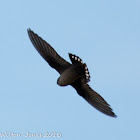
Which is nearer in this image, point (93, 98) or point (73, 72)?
point (73, 72)

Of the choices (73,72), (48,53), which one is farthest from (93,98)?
(48,53)

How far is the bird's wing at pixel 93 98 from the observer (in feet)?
36.3

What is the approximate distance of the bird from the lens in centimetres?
1098

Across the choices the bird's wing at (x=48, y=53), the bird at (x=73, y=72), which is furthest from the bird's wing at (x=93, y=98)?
the bird's wing at (x=48, y=53)

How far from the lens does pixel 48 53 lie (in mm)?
11734

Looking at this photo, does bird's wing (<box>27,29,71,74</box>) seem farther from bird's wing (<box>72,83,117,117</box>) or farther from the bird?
bird's wing (<box>72,83,117,117</box>)

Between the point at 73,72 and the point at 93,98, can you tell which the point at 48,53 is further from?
the point at 93,98

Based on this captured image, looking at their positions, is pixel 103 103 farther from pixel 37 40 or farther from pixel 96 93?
pixel 37 40

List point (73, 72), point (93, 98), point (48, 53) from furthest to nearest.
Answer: point (48, 53) < point (93, 98) < point (73, 72)

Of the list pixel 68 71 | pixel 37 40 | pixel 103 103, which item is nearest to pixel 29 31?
pixel 37 40

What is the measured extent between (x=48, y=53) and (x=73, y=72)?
0.97 meters

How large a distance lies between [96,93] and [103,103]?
381 millimetres

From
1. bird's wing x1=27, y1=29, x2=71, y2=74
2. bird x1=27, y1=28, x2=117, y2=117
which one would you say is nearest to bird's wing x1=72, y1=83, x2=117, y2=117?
bird x1=27, y1=28, x2=117, y2=117

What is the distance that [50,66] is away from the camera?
Answer: 11672 mm
